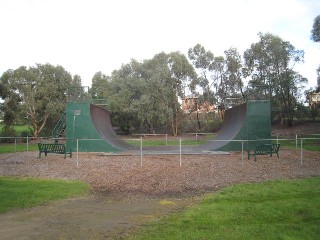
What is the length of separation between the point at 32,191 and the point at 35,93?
94.8ft

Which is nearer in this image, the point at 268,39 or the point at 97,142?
the point at 97,142

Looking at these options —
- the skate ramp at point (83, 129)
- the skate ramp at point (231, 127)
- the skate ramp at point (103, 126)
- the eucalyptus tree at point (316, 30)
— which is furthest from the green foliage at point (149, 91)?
the skate ramp at point (83, 129)

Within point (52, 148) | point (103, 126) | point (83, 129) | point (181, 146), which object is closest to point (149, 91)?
point (181, 146)

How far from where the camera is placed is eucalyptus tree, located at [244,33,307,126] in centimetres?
4153

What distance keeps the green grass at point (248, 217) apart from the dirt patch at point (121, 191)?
58 centimetres

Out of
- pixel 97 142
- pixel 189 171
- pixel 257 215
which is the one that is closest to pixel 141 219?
pixel 257 215

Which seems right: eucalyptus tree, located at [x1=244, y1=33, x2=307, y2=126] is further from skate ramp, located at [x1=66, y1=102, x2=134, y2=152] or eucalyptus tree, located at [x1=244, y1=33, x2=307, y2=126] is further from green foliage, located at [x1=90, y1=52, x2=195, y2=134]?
skate ramp, located at [x1=66, y1=102, x2=134, y2=152]

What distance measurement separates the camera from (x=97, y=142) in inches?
775

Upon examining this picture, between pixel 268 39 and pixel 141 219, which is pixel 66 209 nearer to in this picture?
pixel 141 219

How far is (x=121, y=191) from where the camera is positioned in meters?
9.02

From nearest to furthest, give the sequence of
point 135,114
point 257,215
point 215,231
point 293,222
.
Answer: point 215,231
point 293,222
point 257,215
point 135,114

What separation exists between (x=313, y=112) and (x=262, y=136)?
26.5 m

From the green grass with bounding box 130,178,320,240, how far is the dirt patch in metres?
0.58

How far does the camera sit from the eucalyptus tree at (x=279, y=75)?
41.5 meters
